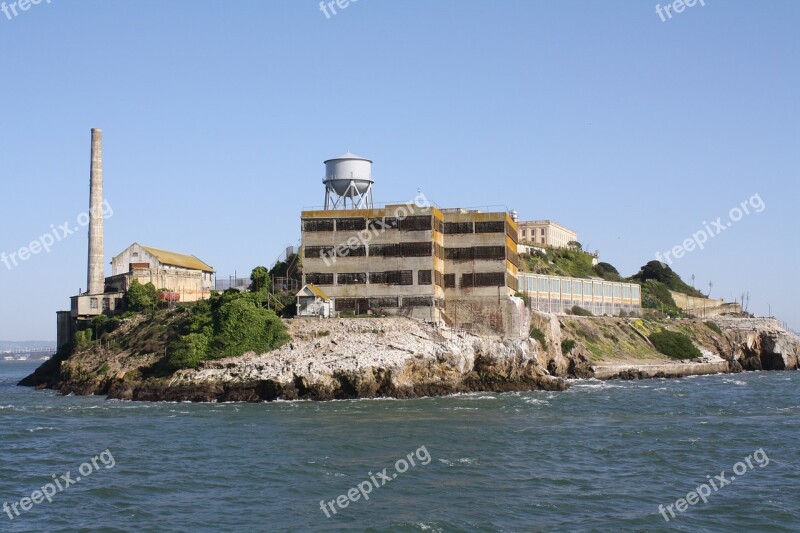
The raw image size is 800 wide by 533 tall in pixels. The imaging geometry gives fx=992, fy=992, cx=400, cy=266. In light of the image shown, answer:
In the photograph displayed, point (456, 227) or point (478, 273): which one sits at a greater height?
point (456, 227)

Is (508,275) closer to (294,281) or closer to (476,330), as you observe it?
(476,330)

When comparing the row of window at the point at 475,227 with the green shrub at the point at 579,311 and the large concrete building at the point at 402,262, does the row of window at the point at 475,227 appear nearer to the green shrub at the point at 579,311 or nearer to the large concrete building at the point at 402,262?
the large concrete building at the point at 402,262

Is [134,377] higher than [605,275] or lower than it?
lower

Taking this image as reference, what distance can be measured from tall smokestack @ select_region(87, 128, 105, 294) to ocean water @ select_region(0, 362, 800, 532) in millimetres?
30356

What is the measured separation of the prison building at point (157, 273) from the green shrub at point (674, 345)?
162 ft

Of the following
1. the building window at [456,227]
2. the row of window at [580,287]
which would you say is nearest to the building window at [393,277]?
the building window at [456,227]

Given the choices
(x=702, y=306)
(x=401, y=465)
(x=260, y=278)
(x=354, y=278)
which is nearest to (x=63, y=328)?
(x=260, y=278)

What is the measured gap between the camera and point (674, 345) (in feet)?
361

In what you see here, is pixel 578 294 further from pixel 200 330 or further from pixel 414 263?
pixel 200 330

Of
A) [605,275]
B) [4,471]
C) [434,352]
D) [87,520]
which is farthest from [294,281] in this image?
[605,275]

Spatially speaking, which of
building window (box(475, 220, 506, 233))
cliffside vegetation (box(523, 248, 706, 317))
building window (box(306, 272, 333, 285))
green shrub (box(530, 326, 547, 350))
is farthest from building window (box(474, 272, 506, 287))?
cliffside vegetation (box(523, 248, 706, 317))

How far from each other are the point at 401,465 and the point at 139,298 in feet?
170

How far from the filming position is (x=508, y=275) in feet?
269

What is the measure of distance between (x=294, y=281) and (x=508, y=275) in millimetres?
19250
